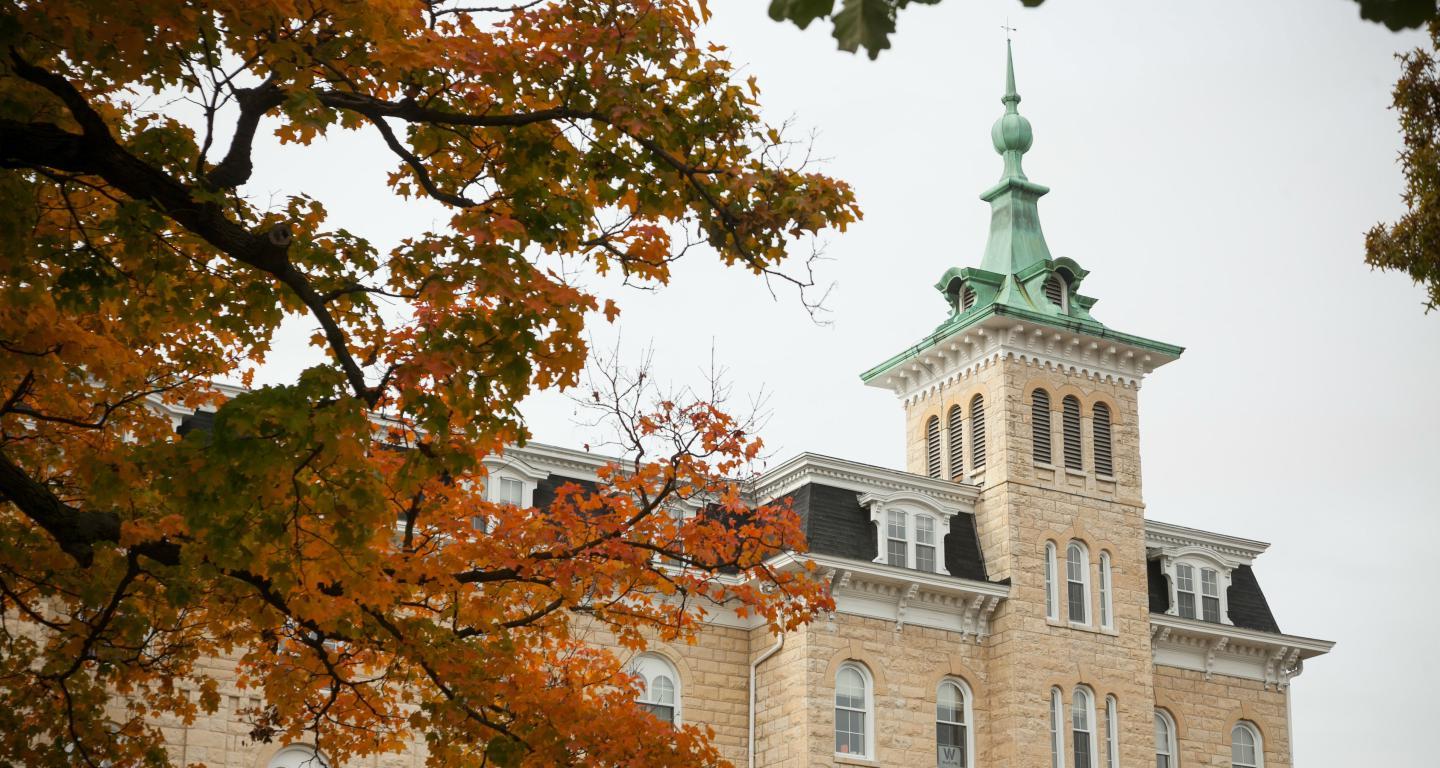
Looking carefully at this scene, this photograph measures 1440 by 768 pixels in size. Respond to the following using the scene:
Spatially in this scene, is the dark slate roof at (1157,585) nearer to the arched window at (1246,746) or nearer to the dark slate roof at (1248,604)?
the dark slate roof at (1248,604)

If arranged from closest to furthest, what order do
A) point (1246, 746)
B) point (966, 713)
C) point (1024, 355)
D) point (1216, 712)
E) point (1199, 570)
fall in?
point (966, 713), point (1024, 355), point (1216, 712), point (1246, 746), point (1199, 570)

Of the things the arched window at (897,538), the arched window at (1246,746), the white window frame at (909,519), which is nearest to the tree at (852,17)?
the white window frame at (909,519)

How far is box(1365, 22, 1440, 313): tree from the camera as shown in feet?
46.3

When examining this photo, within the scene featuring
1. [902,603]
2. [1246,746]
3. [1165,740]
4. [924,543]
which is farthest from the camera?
[1246,746]

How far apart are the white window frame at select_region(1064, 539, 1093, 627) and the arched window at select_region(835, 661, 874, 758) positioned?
194 inches

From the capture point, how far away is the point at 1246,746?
36.8m

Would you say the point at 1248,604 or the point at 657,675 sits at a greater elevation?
the point at 1248,604

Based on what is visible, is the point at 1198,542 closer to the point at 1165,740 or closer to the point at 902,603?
the point at 1165,740

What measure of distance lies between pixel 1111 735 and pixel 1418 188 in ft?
71.8

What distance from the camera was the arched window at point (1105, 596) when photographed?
34938 millimetres

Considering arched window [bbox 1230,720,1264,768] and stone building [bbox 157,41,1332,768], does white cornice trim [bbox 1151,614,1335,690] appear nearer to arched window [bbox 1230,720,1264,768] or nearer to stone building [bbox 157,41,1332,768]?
stone building [bbox 157,41,1332,768]

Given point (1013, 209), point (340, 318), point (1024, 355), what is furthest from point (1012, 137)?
point (340, 318)

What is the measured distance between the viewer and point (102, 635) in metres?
12.5

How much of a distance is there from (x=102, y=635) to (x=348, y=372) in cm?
353
